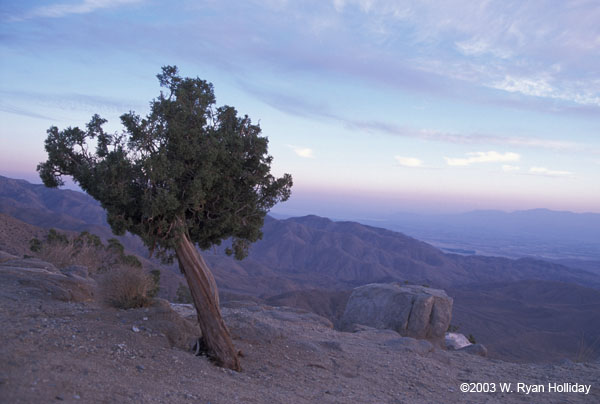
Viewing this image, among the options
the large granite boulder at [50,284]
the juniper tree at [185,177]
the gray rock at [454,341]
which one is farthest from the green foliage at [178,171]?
the gray rock at [454,341]

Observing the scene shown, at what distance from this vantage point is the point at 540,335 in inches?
1945

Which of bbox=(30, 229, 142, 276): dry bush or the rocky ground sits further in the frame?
bbox=(30, 229, 142, 276): dry bush

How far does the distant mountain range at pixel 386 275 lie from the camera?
54.5 meters

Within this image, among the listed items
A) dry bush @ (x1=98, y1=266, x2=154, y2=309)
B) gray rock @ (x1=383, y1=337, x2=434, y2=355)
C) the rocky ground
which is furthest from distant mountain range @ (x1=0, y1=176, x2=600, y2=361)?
gray rock @ (x1=383, y1=337, x2=434, y2=355)

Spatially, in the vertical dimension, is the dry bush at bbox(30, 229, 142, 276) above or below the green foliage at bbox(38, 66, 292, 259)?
below

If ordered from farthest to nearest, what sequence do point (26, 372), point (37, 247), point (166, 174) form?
point (37, 247), point (166, 174), point (26, 372)

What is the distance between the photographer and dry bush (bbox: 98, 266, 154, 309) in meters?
11.3

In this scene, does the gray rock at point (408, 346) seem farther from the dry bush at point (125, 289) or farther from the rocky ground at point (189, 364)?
the dry bush at point (125, 289)

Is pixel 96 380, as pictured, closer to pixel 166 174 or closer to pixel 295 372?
pixel 166 174

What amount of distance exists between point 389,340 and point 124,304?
939 centimetres

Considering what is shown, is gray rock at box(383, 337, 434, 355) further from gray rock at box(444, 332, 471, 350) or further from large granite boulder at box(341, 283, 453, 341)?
gray rock at box(444, 332, 471, 350)

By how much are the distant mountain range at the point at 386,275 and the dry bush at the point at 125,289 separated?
375cm

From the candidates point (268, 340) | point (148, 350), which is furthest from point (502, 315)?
point (148, 350)

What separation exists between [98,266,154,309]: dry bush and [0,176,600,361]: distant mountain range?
12.3 feet
